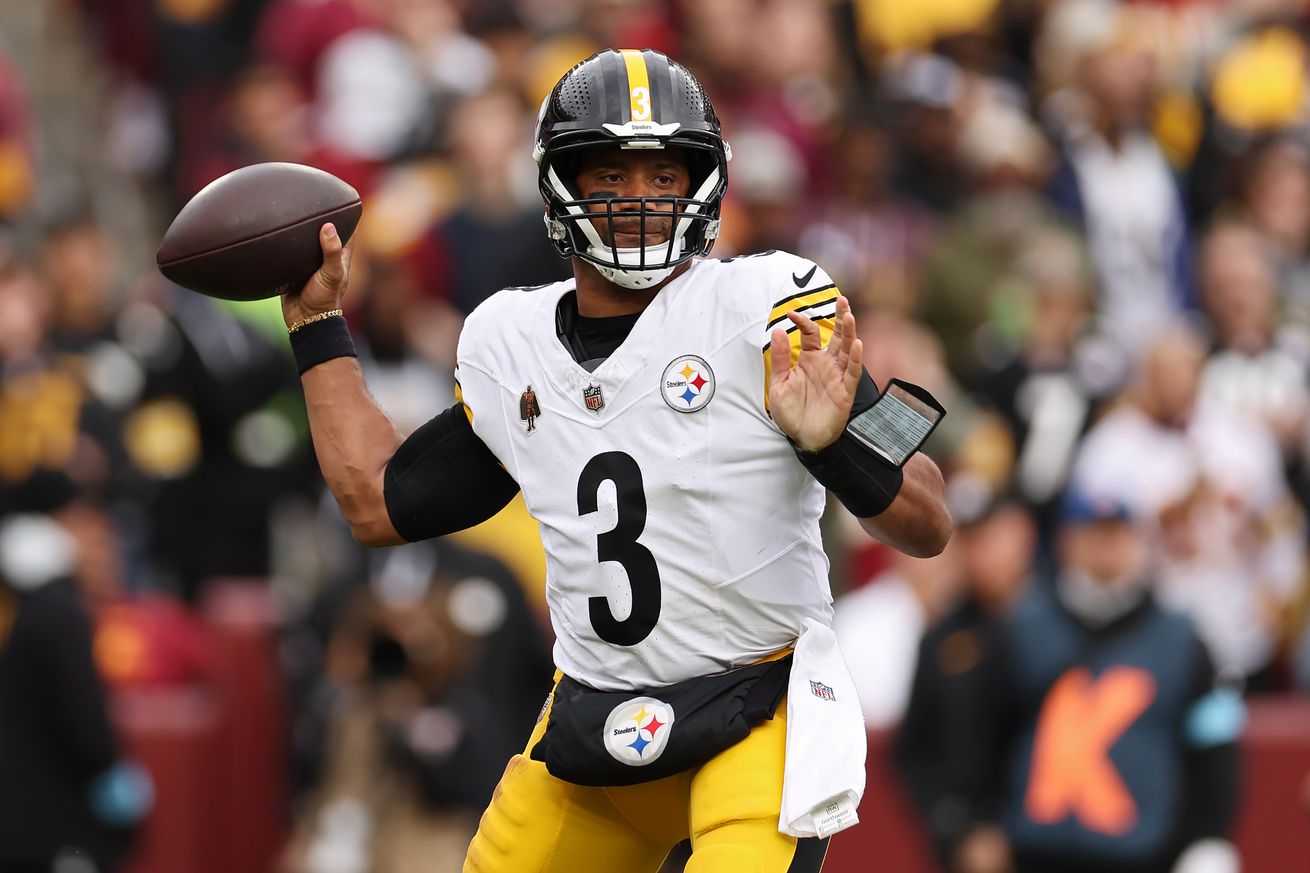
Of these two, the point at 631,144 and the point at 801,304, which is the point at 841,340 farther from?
the point at 631,144

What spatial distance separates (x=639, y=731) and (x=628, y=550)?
32 cm

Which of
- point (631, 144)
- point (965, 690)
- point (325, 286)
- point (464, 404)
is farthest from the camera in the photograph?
point (965, 690)

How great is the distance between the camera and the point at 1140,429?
8.53 m

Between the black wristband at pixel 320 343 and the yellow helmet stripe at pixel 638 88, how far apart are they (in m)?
0.77

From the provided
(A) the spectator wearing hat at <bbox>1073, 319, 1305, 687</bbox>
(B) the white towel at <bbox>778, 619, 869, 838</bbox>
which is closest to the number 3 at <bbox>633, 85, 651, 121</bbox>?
(B) the white towel at <bbox>778, 619, 869, 838</bbox>

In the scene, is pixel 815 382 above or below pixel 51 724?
above

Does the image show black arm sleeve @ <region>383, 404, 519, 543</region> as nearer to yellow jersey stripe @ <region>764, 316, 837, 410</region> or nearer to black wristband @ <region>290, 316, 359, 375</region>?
black wristband @ <region>290, 316, 359, 375</region>

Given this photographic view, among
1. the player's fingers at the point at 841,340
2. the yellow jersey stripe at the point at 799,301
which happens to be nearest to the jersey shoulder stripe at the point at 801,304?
the yellow jersey stripe at the point at 799,301

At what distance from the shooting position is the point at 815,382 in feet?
12.7

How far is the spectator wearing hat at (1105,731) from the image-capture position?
Answer: 7039 mm

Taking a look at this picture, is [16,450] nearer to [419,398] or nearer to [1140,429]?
[419,398]

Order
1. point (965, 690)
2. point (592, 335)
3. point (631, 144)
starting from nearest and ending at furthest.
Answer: point (631, 144)
point (592, 335)
point (965, 690)

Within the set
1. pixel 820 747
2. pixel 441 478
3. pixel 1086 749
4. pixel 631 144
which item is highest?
pixel 631 144

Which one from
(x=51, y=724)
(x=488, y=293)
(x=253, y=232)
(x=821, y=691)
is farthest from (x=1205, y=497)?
(x=253, y=232)
